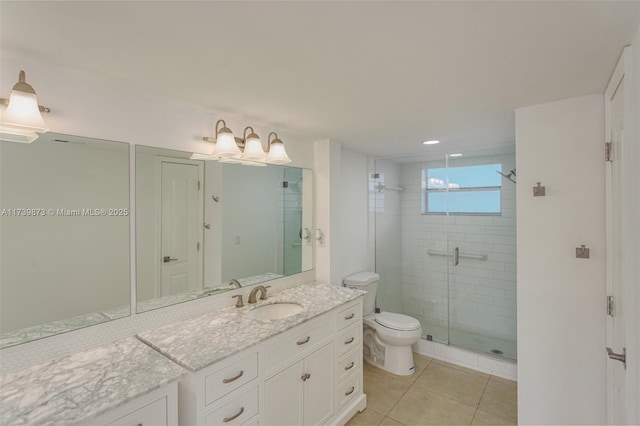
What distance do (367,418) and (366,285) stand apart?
118cm

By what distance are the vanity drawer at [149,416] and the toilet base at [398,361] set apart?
229cm

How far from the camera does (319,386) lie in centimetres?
193

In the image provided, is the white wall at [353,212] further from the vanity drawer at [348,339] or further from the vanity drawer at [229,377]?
the vanity drawer at [229,377]

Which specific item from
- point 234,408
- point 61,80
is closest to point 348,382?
point 234,408

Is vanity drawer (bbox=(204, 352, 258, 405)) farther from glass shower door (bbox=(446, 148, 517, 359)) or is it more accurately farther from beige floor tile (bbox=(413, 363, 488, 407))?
glass shower door (bbox=(446, 148, 517, 359))

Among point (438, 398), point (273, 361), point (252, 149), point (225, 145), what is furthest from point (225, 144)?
point (438, 398)

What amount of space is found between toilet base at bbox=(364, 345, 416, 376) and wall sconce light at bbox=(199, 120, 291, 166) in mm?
2224

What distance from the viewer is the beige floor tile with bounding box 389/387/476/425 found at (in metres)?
2.21

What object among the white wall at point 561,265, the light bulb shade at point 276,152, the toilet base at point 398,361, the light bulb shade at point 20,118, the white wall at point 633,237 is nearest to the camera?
the white wall at point 633,237

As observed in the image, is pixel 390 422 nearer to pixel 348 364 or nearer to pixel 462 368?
pixel 348 364

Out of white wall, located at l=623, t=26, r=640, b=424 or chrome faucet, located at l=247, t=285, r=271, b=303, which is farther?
chrome faucet, located at l=247, t=285, r=271, b=303

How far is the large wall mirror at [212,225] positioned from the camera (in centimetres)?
170

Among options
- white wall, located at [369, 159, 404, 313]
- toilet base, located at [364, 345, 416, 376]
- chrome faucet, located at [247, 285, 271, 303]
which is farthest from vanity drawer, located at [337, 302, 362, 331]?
white wall, located at [369, 159, 404, 313]

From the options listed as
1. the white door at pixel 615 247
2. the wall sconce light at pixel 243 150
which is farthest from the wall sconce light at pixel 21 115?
the white door at pixel 615 247
